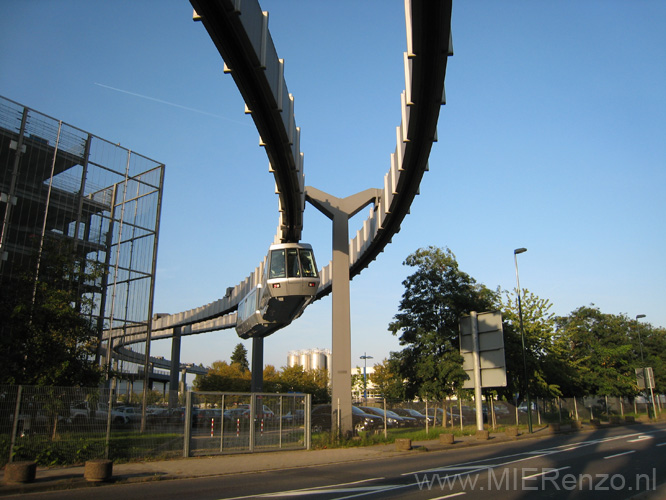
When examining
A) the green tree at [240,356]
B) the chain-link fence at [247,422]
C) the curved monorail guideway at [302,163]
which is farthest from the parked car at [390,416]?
the green tree at [240,356]

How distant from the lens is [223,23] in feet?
40.6

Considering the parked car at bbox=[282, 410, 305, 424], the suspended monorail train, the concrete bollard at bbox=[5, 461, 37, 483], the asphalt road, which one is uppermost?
the suspended monorail train

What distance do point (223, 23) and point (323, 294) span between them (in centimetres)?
2500

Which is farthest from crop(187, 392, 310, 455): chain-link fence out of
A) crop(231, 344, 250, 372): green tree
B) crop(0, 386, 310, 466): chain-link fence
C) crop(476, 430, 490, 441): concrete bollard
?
crop(231, 344, 250, 372): green tree

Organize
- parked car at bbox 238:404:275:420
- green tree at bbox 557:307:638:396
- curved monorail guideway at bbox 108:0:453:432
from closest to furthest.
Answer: curved monorail guideway at bbox 108:0:453:432, parked car at bbox 238:404:275:420, green tree at bbox 557:307:638:396

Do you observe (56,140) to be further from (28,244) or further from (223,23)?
(223,23)

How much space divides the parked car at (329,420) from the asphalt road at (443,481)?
657cm

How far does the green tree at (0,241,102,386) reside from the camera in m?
17.4

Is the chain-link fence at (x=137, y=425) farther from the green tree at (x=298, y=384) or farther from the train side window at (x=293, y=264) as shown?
the green tree at (x=298, y=384)

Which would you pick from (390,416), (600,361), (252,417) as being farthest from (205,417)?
(600,361)

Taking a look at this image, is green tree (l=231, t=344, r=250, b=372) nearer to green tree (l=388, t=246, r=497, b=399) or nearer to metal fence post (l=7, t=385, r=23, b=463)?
green tree (l=388, t=246, r=497, b=399)

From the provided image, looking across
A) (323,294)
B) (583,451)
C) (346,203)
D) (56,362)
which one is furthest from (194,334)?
(583,451)

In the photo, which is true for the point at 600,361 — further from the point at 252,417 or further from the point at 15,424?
the point at 15,424

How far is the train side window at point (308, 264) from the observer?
23111 millimetres
